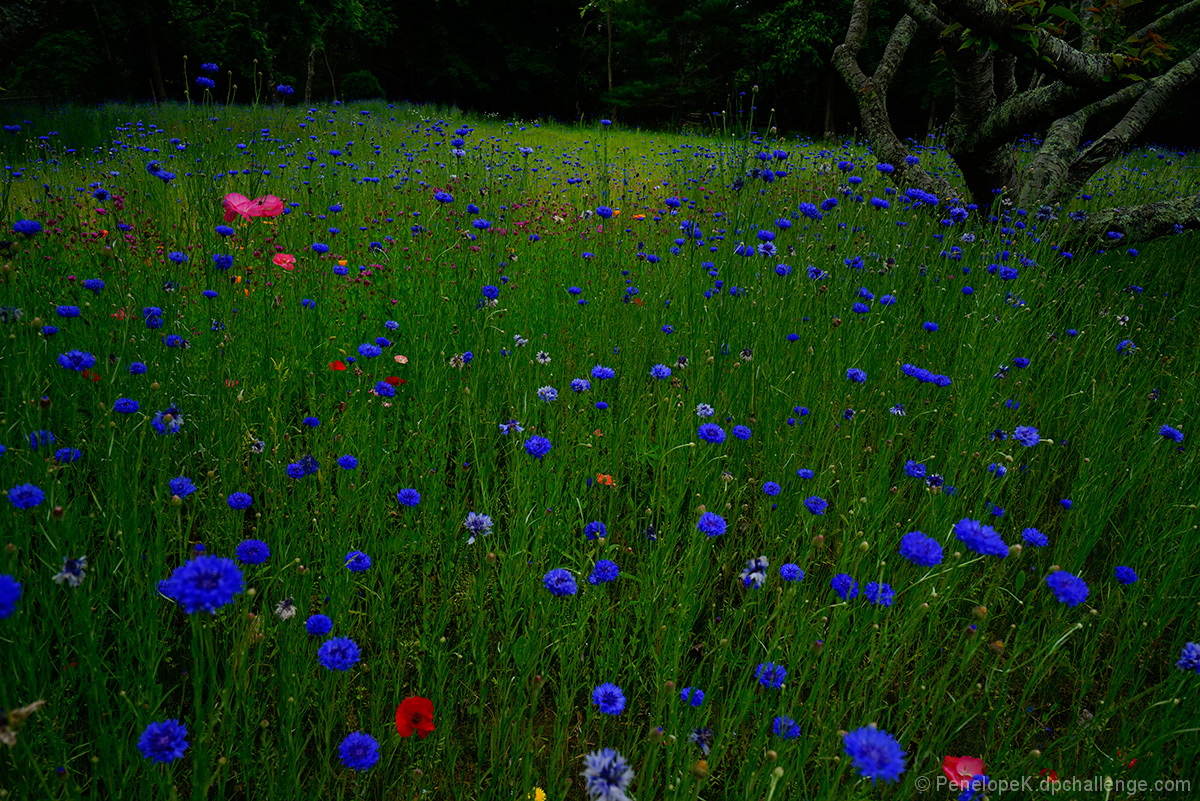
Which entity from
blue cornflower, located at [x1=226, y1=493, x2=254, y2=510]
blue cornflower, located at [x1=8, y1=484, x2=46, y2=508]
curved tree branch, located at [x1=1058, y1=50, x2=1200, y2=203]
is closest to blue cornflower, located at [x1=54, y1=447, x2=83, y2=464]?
blue cornflower, located at [x1=8, y1=484, x2=46, y2=508]

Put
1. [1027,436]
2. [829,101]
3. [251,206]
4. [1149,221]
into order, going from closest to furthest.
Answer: [1027,436]
[251,206]
[1149,221]
[829,101]

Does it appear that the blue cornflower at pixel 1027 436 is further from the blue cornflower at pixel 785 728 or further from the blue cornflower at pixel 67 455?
the blue cornflower at pixel 67 455

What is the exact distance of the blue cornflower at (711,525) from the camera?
1269 millimetres

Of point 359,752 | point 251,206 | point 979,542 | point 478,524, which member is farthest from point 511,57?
point 359,752

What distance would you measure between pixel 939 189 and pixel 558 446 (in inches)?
181

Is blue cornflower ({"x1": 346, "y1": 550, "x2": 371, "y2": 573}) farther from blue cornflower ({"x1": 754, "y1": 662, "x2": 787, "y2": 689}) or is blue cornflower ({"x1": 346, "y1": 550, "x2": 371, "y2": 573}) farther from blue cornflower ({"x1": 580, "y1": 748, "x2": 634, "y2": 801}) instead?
blue cornflower ({"x1": 754, "y1": 662, "x2": 787, "y2": 689})

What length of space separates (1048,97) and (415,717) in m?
5.54

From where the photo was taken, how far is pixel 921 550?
1108 mm

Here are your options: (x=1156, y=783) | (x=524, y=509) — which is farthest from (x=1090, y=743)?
(x=524, y=509)

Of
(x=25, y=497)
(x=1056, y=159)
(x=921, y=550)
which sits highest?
(x=1056, y=159)

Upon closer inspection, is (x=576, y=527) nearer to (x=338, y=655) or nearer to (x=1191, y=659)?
(x=338, y=655)

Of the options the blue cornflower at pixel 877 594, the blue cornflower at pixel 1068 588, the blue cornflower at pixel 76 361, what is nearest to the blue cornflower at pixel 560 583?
the blue cornflower at pixel 877 594

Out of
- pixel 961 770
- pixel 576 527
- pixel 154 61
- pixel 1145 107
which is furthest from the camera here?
pixel 154 61

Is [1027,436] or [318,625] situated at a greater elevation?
[1027,436]
